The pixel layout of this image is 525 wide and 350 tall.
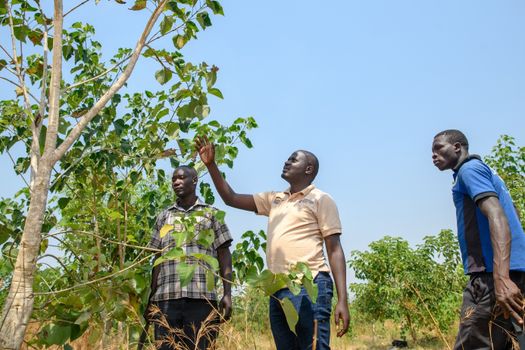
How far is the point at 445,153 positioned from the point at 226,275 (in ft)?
4.53

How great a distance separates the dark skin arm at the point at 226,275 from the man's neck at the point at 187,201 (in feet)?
1.04

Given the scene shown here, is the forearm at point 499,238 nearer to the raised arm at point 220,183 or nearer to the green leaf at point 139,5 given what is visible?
the raised arm at point 220,183

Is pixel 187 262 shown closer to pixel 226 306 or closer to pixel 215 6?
pixel 226 306

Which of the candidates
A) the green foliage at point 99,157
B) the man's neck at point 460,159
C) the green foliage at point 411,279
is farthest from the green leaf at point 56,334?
the green foliage at point 411,279

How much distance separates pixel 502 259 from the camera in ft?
7.96

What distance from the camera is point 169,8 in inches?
105

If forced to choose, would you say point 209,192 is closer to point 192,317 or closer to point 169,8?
point 192,317

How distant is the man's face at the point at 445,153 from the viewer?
2.79 m

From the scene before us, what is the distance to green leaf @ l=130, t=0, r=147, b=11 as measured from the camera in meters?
2.69

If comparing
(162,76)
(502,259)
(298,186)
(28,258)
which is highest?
(162,76)

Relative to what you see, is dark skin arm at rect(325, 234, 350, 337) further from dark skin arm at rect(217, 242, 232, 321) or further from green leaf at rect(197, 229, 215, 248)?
green leaf at rect(197, 229, 215, 248)

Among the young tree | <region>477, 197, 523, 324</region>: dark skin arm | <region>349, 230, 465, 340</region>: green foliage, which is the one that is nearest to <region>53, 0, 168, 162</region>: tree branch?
the young tree

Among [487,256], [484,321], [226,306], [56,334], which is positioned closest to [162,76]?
[226,306]

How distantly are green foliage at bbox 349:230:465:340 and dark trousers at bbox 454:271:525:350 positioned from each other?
9.06 meters
